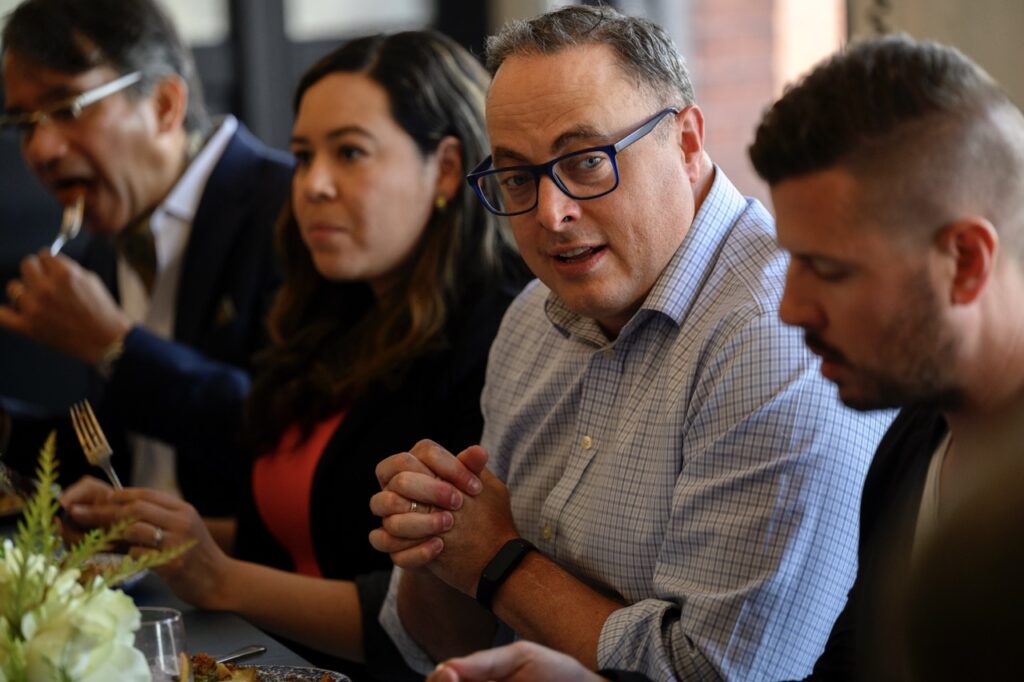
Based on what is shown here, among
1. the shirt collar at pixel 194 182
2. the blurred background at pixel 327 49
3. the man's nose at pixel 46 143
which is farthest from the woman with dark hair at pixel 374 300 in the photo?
the blurred background at pixel 327 49

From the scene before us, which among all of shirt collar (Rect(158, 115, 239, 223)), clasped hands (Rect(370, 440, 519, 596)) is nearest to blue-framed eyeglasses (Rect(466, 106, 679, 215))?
clasped hands (Rect(370, 440, 519, 596))

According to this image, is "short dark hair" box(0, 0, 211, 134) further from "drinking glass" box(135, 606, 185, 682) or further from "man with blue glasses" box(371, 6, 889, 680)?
"drinking glass" box(135, 606, 185, 682)

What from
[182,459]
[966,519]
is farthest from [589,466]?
[182,459]

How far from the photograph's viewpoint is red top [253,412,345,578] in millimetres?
1971

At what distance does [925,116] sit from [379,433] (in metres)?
1.10

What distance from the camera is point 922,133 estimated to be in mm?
976

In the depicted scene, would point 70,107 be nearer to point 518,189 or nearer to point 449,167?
point 449,167

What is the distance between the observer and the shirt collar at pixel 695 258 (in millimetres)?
1368

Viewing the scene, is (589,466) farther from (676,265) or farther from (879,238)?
(879,238)

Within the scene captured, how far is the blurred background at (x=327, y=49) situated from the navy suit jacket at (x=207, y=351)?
3.62 ft

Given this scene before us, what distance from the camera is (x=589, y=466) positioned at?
4.66 feet

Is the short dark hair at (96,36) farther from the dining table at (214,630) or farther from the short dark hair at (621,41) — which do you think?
the short dark hair at (621,41)

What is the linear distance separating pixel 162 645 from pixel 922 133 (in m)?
0.72

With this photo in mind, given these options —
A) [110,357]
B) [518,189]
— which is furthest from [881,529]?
[110,357]
